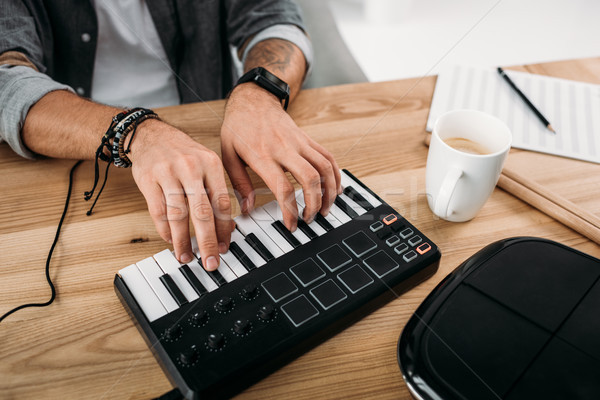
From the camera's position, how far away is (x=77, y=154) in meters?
0.70

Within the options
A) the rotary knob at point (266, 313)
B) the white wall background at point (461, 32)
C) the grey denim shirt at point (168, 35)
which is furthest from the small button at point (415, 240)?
the white wall background at point (461, 32)

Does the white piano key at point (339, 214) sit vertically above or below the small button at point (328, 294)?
above

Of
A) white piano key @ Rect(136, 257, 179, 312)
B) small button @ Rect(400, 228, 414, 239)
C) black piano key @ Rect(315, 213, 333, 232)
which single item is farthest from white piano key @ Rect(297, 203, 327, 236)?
white piano key @ Rect(136, 257, 179, 312)

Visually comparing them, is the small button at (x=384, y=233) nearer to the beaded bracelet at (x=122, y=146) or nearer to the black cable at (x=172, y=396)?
the black cable at (x=172, y=396)

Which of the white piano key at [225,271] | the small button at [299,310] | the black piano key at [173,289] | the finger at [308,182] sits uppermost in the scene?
the finger at [308,182]

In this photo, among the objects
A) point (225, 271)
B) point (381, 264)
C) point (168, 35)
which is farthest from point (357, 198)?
point (168, 35)

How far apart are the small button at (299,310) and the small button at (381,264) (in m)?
0.10

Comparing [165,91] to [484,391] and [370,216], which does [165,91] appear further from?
[484,391]

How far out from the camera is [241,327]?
0.46 metres

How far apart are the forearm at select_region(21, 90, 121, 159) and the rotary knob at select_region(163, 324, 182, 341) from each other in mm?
383

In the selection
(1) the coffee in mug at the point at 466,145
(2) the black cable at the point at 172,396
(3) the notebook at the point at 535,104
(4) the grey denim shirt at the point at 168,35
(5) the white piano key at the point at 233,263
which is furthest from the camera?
(4) the grey denim shirt at the point at 168,35

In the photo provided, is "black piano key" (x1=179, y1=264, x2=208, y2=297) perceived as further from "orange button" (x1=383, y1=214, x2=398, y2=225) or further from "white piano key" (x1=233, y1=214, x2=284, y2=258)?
"orange button" (x1=383, y1=214, x2=398, y2=225)

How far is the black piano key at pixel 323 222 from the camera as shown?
1.91 ft

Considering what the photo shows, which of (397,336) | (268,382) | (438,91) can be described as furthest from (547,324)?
(438,91)
